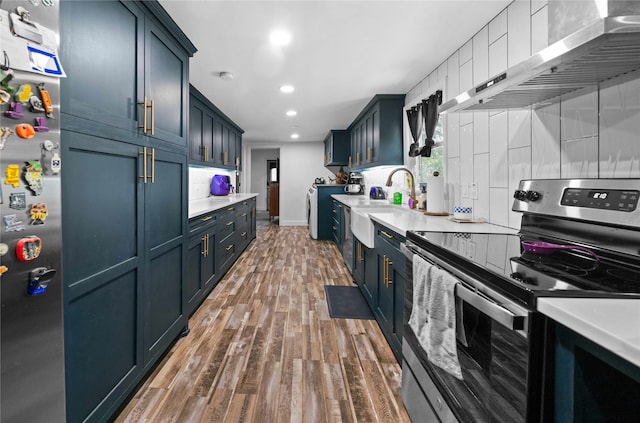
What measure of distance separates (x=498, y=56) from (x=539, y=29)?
0.35 m

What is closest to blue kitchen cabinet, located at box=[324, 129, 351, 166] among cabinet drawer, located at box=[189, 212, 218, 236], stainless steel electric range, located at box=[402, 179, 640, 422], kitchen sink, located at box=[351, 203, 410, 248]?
kitchen sink, located at box=[351, 203, 410, 248]

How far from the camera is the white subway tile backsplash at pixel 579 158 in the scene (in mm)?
1354

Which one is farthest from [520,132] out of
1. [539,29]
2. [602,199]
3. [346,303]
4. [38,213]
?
[38,213]

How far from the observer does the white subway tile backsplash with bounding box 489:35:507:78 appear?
6.48ft

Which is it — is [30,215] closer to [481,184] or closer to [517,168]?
[517,168]

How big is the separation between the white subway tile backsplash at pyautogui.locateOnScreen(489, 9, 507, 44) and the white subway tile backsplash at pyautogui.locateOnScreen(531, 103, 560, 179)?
0.69m

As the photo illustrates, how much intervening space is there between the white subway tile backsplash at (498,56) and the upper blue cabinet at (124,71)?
2.11m

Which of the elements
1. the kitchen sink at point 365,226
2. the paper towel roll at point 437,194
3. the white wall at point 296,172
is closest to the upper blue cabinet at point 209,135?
the kitchen sink at point 365,226

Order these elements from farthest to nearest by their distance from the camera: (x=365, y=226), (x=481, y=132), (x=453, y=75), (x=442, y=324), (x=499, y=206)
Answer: (x=365, y=226), (x=453, y=75), (x=481, y=132), (x=499, y=206), (x=442, y=324)

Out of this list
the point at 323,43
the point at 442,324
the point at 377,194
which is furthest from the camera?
the point at 377,194

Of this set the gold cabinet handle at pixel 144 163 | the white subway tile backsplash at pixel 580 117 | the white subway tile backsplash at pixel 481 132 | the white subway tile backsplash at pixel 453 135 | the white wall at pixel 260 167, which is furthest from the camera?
the white wall at pixel 260 167

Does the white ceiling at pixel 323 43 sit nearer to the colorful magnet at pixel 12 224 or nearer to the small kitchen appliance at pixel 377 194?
the small kitchen appliance at pixel 377 194

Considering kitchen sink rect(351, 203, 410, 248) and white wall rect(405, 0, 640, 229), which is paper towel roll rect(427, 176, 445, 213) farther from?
kitchen sink rect(351, 203, 410, 248)

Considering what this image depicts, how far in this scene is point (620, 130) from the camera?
1243 millimetres
